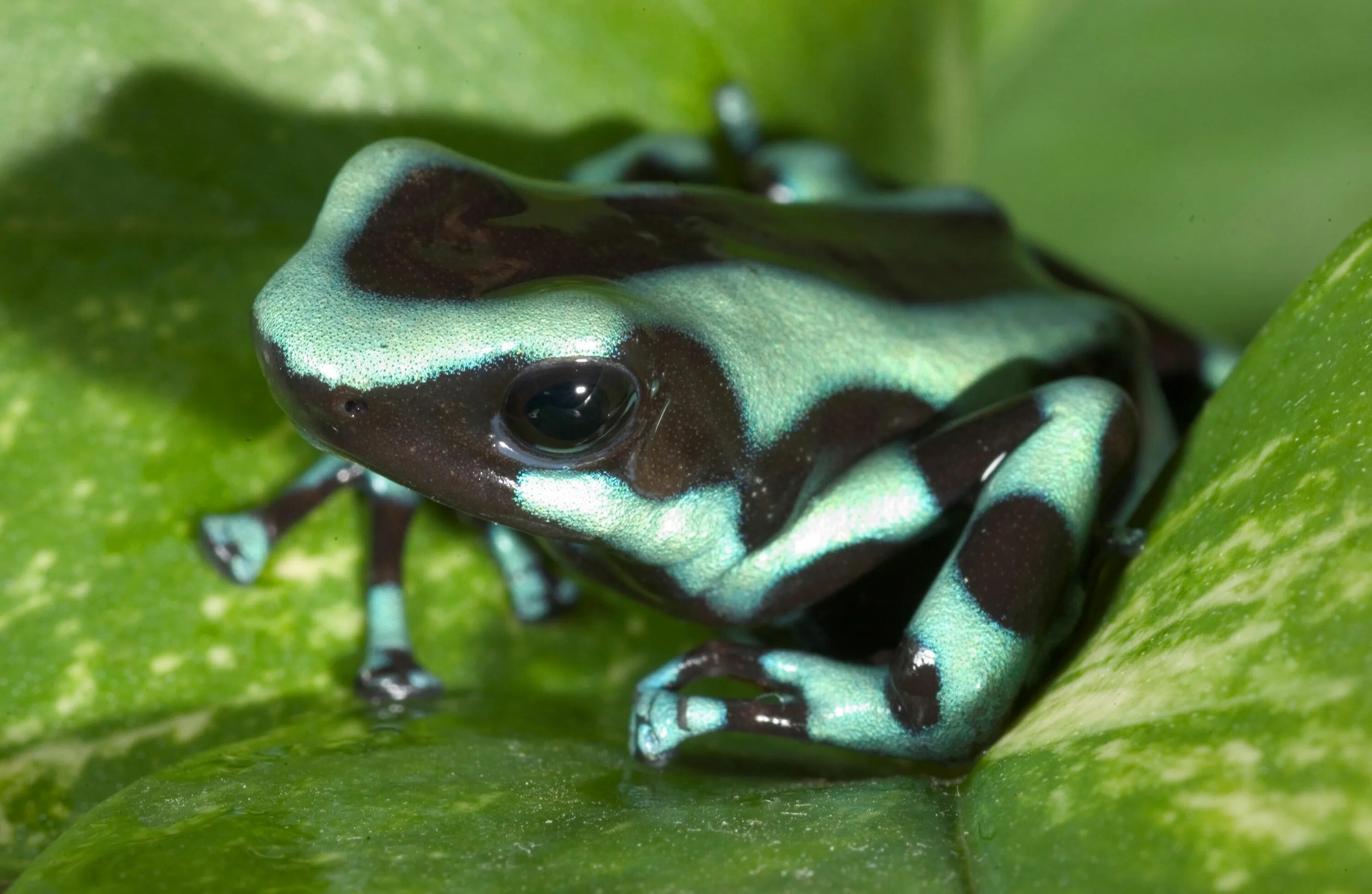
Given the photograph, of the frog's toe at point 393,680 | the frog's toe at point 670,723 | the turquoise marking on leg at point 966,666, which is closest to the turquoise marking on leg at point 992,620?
the turquoise marking on leg at point 966,666

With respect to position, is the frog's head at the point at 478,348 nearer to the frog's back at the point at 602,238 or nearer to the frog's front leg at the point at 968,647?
the frog's back at the point at 602,238

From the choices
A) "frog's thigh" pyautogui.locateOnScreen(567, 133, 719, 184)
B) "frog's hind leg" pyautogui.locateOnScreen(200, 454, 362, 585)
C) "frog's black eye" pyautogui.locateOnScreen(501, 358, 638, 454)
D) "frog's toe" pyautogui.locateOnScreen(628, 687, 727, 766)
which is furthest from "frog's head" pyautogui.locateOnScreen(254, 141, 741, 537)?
"frog's thigh" pyautogui.locateOnScreen(567, 133, 719, 184)

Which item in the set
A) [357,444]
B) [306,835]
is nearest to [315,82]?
[357,444]

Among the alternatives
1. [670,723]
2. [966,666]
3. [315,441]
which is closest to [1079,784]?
[966,666]

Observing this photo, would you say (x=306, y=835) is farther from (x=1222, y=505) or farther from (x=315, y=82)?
(x=315, y=82)

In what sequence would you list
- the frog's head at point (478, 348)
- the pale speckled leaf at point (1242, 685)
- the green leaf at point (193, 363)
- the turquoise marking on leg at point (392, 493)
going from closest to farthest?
the pale speckled leaf at point (1242, 685) < the frog's head at point (478, 348) < the green leaf at point (193, 363) < the turquoise marking on leg at point (392, 493)

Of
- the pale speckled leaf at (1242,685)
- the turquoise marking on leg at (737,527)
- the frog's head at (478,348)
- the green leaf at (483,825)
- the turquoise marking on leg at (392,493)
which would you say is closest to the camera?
the pale speckled leaf at (1242,685)
